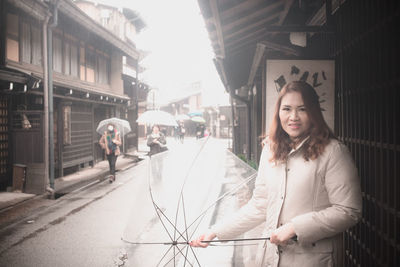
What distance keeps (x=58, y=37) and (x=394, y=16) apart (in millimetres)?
15623

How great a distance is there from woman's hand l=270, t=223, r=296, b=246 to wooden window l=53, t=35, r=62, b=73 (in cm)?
1508

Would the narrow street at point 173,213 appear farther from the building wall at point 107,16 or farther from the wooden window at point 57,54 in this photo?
the building wall at point 107,16

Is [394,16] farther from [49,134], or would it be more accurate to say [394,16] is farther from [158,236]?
[49,134]

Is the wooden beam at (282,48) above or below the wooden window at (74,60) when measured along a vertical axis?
below

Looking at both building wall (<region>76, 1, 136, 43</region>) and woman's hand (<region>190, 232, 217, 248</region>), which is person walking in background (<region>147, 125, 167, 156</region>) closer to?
woman's hand (<region>190, 232, 217, 248</region>)

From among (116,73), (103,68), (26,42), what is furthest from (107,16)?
(26,42)

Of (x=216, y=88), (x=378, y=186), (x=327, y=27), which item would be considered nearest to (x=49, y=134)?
(x=327, y=27)

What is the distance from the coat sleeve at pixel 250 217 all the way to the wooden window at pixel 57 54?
48.1 ft

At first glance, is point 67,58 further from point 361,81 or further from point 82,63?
point 361,81

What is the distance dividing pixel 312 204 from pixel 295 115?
0.60 meters

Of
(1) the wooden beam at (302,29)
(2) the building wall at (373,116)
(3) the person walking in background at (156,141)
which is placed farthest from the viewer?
(3) the person walking in background at (156,141)

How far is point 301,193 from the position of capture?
2217 mm

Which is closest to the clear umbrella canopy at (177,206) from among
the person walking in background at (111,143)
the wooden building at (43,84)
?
the wooden building at (43,84)

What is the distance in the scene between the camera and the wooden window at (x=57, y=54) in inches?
598
